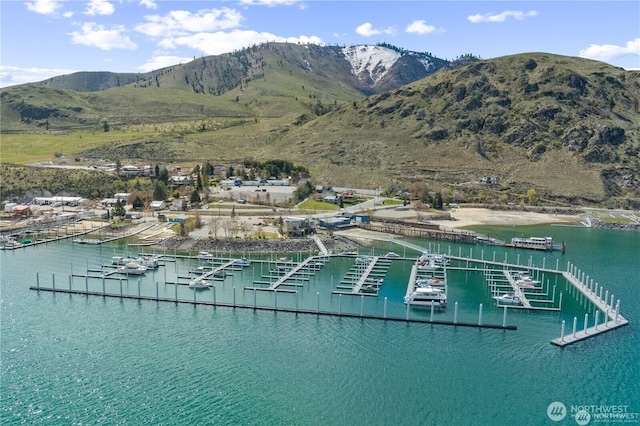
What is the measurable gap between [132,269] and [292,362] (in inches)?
1078

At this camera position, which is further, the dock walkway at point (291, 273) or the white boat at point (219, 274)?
the white boat at point (219, 274)

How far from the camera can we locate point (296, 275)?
58094 mm

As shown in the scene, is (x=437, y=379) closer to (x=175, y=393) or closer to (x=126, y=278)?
(x=175, y=393)

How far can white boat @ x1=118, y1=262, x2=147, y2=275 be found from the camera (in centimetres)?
5875

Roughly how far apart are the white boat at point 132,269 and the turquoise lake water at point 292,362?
12.8 ft

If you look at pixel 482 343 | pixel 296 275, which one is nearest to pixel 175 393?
pixel 482 343

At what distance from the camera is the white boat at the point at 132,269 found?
58.8 meters

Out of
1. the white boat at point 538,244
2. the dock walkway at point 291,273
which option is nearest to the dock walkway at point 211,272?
the dock walkway at point 291,273

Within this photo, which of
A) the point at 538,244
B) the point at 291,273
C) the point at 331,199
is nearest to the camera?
the point at 291,273

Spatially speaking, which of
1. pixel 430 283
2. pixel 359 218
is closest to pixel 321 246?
→ pixel 359 218

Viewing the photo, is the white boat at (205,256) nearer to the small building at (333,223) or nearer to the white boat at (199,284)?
the white boat at (199,284)

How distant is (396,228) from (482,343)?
145 feet

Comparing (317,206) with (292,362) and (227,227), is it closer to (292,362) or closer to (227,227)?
(227,227)

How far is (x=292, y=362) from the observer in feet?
124
